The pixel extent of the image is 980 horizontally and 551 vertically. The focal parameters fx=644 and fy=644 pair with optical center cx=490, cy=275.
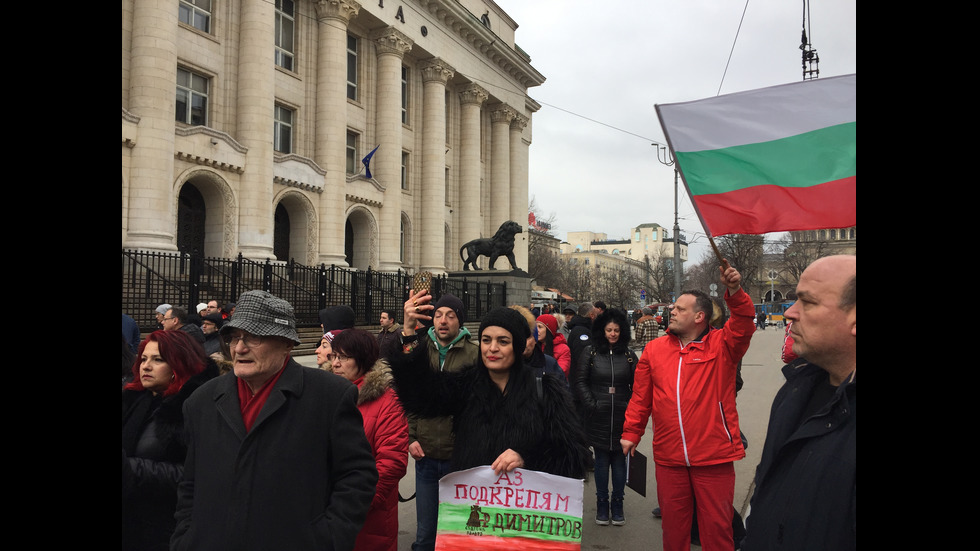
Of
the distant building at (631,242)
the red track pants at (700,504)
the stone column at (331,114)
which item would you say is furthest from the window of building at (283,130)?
the distant building at (631,242)

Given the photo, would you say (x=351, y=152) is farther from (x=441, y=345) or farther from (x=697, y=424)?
(x=697, y=424)

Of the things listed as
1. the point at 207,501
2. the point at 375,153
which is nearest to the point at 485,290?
the point at 375,153

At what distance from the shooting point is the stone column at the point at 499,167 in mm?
42375

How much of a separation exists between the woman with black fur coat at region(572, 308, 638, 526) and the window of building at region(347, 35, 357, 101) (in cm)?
2675

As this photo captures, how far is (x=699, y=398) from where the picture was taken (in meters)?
4.29

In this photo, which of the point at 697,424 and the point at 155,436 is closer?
the point at 155,436

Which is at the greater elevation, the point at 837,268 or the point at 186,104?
the point at 186,104

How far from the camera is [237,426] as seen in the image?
2662 mm

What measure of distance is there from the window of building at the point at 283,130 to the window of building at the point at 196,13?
14.1 feet

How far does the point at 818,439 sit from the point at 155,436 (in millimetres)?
2964

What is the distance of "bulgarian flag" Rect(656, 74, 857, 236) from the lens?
11.3 ft

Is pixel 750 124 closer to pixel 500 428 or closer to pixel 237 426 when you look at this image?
pixel 500 428

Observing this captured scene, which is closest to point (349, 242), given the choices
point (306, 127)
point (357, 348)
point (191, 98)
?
point (306, 127)

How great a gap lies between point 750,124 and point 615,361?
320 centimetres
